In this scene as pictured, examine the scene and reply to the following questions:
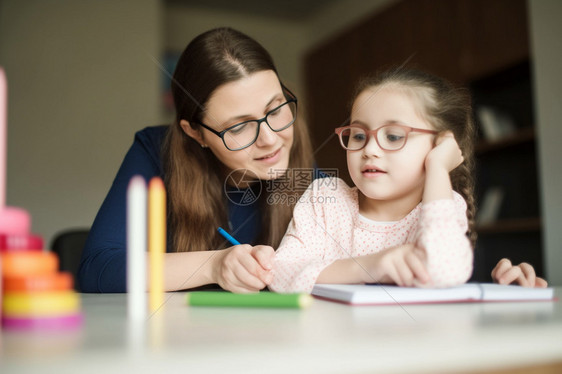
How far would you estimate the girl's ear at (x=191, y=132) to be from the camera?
36.5 inches

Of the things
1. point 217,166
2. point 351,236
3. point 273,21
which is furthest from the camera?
point 273,21

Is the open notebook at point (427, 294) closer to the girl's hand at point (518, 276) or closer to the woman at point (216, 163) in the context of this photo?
the girl's hand at point (518, 276)

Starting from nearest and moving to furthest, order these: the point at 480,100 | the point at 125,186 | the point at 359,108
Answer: the point at 359,108
the point at 125,186
the point at 480,100

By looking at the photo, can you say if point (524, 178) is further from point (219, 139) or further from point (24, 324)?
point (24, 324)

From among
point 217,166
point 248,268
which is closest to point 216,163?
point 217,166

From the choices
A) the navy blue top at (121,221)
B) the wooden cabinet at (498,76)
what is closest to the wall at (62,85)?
the wooden cabinet at (498,76)

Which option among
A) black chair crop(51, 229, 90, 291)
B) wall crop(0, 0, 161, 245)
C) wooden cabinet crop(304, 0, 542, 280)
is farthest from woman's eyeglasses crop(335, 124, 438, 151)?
wall crop(0, 0, 161, 245)

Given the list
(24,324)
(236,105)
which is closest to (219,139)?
(236,105)

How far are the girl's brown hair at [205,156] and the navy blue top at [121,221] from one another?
20 millimetres

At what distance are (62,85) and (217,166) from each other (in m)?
2.32

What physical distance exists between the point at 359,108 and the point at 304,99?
0.79 ft

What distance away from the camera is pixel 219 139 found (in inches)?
34.6

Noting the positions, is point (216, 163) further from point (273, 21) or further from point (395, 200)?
point (273, 21)

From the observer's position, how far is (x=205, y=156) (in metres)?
0.92
